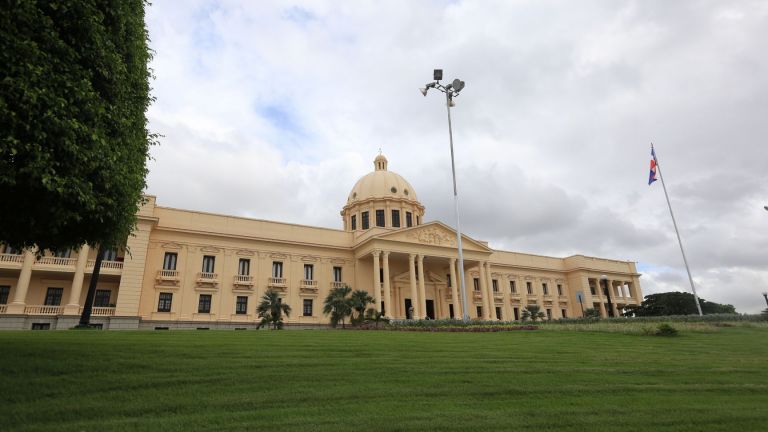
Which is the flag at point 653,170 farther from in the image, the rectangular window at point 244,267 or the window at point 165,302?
the window at point 165,302

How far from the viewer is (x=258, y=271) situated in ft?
134

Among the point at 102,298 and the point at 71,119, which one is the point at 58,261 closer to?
the point at 102,298

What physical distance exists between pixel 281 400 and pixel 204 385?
1856 millimetres

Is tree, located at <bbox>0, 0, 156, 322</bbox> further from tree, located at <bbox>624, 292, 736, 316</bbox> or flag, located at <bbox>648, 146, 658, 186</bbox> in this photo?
tree, located at <bbox>624, 292, 736, 316</bbox>

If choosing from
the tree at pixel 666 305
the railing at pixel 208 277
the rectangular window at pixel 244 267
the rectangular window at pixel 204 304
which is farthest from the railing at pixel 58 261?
the tree at pixel 666 305

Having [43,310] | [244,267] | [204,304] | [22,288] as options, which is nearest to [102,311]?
[43,310]

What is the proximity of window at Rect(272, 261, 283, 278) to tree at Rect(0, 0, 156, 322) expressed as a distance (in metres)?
31.0

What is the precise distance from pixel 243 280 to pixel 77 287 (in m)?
12.3

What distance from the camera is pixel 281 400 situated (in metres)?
8.05

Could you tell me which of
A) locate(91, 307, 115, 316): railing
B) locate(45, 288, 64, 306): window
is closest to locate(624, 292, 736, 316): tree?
locate(91, 307, 115, 316): railing

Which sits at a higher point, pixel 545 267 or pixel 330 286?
pixel 545 267

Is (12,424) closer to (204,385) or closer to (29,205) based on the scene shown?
(204,385)

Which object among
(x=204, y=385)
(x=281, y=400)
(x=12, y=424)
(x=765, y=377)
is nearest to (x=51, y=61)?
(x=12, y=424)

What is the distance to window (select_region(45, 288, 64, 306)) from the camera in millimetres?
33562
